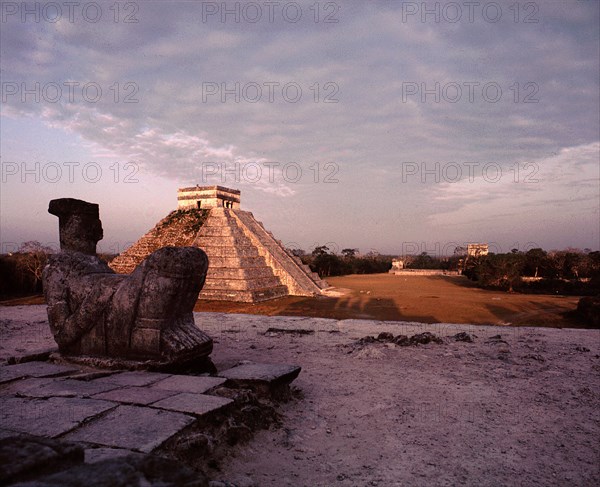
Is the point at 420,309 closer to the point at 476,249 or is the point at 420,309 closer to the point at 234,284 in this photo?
the point at 234,284

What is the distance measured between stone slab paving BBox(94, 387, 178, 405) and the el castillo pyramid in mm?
14939

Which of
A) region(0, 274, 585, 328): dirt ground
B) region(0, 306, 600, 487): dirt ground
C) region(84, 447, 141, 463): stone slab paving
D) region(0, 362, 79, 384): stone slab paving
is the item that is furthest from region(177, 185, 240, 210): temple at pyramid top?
region(84, 447, 141, 463): stone slab paving

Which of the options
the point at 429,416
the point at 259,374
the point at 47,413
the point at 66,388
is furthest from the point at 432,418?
the point at 66,388

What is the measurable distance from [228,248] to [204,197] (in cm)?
689

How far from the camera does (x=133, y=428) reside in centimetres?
289

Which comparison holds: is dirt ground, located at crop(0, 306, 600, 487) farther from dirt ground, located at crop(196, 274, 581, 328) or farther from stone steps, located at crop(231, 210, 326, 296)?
stone steps, located at crop(231, 210, 326, 296)

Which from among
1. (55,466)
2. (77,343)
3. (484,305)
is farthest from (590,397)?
(484,305)

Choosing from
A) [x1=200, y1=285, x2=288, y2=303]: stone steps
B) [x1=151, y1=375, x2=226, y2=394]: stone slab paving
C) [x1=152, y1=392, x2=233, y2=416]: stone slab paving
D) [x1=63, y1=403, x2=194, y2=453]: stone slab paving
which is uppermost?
[x1=63, y1=403, x2=194, y2=453]: stone slab paving

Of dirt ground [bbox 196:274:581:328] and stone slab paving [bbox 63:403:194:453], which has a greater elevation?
stone slab paving [bbox 63:403:194:453]

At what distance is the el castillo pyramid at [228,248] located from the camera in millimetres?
19797

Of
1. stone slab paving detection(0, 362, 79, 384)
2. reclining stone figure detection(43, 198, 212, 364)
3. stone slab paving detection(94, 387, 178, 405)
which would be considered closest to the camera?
stone slab paving detection(94, 387, 178, 405)

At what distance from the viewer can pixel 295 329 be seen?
9.33 metres

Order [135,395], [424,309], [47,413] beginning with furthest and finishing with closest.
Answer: [424,309], [135,395], [47,413]

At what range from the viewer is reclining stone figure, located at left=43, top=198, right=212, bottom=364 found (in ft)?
15.1
